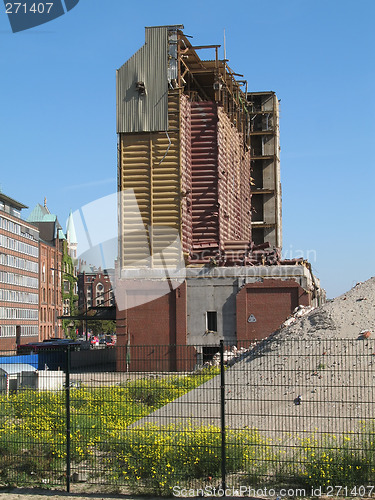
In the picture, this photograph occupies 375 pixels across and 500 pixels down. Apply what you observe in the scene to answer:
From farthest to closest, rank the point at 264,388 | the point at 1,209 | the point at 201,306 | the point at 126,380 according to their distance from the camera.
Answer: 1. the point at 1,209
2. the point at 201,306
3. the point at 264,388
4. the point at 126,380

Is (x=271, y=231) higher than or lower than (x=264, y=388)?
higher

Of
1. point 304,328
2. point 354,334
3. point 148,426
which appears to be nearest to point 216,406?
point 148,426

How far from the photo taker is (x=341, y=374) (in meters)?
13.4

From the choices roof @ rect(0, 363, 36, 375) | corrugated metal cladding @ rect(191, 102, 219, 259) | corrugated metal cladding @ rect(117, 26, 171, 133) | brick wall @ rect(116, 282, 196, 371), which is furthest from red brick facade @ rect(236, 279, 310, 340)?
roof @ rect(0, 363, 36, 375)

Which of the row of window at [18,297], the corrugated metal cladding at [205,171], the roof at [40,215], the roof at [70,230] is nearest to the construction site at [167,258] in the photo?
the corrugated metal cladding at [205,171]

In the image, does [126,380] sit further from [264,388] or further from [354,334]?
[354,334]

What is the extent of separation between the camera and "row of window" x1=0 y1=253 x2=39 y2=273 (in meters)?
79.6

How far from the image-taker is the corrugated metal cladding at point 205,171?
43031 mm

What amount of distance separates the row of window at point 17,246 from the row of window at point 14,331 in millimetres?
9302

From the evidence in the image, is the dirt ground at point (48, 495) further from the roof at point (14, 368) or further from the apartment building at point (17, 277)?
the apartment building at point (17, 277)

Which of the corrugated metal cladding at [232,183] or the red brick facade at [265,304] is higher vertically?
the corrugated metal cladding at [232,183]

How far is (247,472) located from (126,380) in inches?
108

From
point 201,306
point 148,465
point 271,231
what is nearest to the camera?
point 148,465

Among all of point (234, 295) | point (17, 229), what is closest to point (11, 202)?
point (17, 229)
